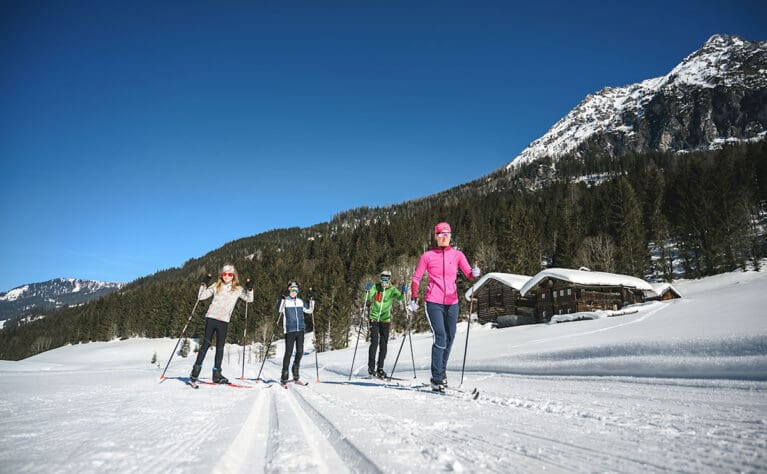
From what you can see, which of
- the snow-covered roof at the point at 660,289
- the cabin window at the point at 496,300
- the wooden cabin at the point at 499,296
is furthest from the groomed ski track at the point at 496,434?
the snow-covered roof at the point at 660,289

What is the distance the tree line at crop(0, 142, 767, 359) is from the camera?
145 ft

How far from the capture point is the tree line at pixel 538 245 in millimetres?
44344

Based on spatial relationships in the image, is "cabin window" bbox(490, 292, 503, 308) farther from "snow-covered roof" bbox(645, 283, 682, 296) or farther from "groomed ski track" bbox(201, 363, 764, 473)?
"groomed ski track" bbox(201, 363, 764, 473)

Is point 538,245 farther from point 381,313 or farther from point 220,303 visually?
point 220,303

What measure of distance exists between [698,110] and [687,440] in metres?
239

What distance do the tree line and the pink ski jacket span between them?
23.8m

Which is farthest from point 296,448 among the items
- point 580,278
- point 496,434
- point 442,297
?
point 580,278

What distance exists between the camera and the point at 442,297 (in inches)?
184

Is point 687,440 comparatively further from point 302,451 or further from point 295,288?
point 295,288

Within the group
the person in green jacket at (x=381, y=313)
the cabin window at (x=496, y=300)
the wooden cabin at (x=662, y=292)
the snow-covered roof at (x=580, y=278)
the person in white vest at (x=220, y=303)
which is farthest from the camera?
the cabin window at (x=496, y=300)

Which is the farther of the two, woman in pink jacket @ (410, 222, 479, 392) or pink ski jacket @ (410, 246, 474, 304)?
pink ski jacket @ (410, 246, 474, 304)

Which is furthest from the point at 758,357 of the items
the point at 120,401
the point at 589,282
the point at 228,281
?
the point at 589,282

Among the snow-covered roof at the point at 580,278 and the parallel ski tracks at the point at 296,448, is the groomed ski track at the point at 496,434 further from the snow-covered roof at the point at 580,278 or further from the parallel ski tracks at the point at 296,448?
the snow-covered roof at the point at 580,278

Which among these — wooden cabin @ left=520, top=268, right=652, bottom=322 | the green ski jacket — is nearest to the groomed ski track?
the green ski jacket
